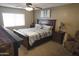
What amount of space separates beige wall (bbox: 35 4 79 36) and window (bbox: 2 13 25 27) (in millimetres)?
270

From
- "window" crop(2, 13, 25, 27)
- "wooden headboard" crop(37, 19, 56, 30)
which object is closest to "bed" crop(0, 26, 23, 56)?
"window" crop(2, 13, 25, 27)

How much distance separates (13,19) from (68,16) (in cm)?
89

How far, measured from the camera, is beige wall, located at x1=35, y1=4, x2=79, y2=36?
1024 mm

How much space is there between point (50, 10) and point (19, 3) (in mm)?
522

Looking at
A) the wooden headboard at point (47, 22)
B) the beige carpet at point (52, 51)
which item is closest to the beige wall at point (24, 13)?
the wooden headboard at point (47, 22)

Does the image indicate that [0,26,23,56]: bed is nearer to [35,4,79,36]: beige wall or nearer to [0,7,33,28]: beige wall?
[0,7,33,28]: beige wall

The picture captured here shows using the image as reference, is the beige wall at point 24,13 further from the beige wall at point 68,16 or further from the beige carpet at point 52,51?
the beige carpet at point 52,51

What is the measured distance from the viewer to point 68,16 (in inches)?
42.8

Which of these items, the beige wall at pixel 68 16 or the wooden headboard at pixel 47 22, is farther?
the wooden headboard at pixel 47 22

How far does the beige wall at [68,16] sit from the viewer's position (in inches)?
40.3

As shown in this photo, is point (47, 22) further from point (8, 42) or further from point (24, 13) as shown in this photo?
point (8, 42)

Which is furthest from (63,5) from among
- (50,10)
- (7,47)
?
(7,47)

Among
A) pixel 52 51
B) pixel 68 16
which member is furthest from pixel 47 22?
Result: pixel 52 51

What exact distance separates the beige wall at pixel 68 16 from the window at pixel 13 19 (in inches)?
10.6
